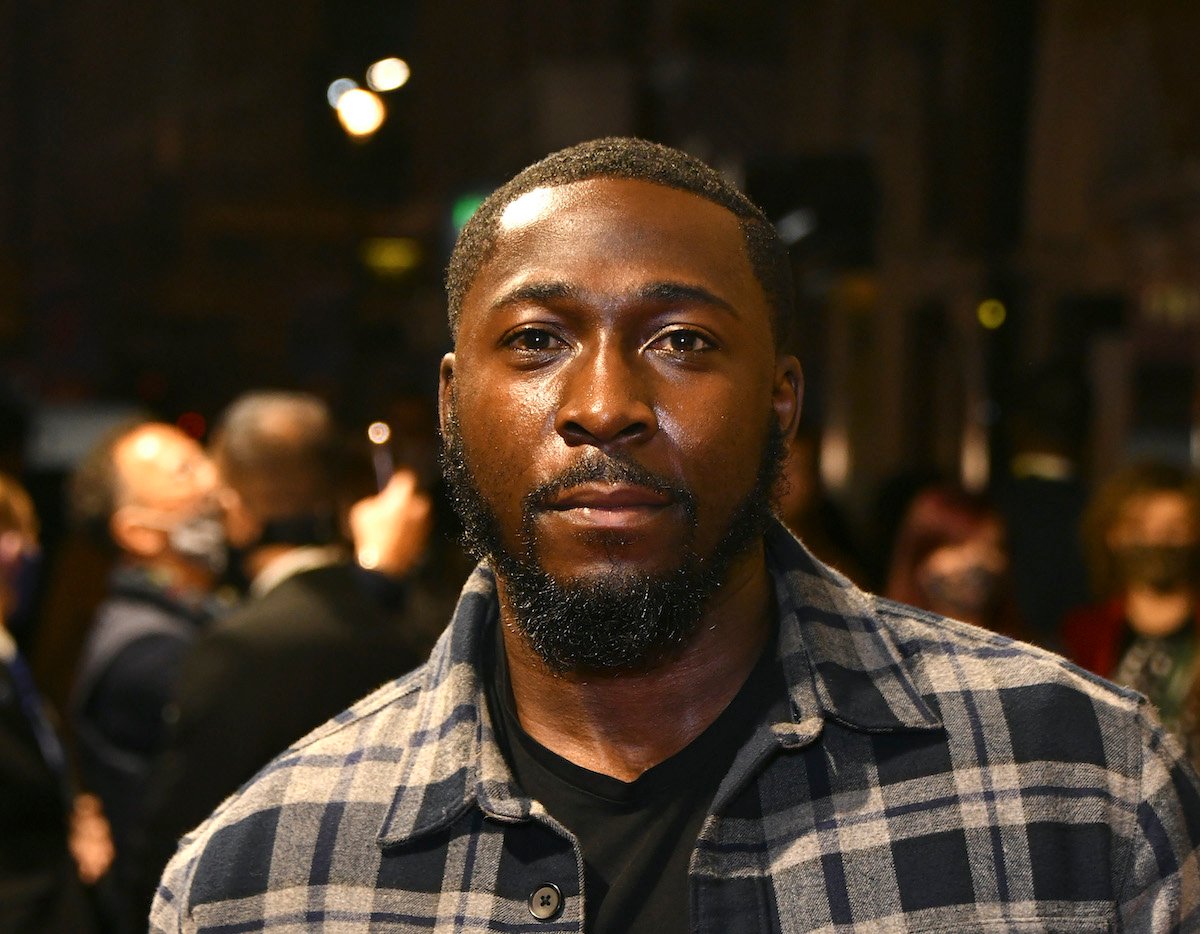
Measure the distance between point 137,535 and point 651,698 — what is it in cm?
301

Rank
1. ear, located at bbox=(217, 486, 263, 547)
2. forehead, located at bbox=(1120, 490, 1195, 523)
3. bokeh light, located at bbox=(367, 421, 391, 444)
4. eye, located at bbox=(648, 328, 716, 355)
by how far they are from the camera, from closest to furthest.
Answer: eye, located at bbox=(648, 328, 716, 355) → ear, located at bbox=(217, 486, 263, 547) → forehead, located at bbox=(1120, 490, 1195, 523) → bokeh light, located at bbox=(367, 421, 391, 444)

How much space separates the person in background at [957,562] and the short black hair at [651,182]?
7.86 feet

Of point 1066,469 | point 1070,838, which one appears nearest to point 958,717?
point 1070,838

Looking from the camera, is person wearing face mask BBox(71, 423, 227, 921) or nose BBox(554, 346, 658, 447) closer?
nose BBox(554, 346, 658, 447)

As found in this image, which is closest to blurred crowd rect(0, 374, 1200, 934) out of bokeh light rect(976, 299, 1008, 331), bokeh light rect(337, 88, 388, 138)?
bokeh light rect(337, 88, 388, 138)

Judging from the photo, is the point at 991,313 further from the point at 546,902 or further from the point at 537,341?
the point at 546,902

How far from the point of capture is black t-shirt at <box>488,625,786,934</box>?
4.74 ft

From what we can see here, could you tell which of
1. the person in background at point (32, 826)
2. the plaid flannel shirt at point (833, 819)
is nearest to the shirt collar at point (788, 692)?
the plaid flannel shirt at point (833, 819)

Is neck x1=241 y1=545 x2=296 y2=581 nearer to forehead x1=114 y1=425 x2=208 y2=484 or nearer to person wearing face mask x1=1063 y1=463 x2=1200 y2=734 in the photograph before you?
forehead x1=114 y1=425 x2=208 y2=484

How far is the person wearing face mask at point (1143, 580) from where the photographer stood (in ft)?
12.7

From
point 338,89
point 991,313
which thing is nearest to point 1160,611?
point 991,313

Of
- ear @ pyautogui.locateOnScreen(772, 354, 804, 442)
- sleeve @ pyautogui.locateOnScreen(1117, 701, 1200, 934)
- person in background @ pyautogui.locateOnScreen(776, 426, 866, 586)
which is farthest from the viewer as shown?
person in background @ pyautogui.locateOnScreen(776, 426, 866, 586)

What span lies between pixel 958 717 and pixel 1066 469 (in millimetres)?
3955

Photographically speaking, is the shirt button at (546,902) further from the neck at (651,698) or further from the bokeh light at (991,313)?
the bokeh light at (991,313)
